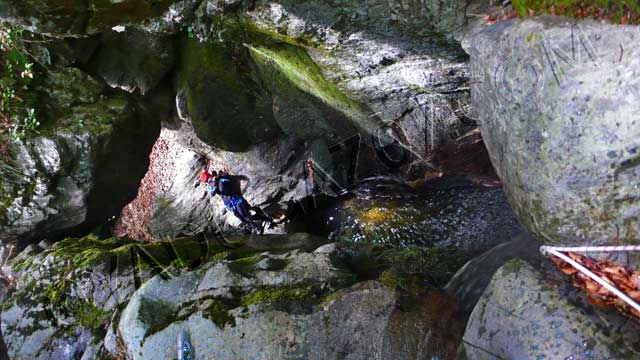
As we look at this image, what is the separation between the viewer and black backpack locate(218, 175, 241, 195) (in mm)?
9414

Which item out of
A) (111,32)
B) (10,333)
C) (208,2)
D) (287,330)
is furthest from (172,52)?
(287,330)

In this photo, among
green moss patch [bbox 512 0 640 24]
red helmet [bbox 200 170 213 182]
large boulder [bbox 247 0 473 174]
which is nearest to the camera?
green moss patch [bbox 512 0 640 24]

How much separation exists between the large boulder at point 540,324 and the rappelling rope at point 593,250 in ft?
0.46

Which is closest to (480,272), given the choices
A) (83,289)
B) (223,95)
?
(83,289)

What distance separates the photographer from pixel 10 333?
241 inches

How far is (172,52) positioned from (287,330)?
16.6 ft

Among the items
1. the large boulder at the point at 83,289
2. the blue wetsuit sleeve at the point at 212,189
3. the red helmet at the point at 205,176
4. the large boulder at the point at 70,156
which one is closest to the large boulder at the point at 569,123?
the large boulder at the point at 83,289

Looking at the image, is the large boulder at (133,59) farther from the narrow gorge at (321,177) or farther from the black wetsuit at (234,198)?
the black wetsuit at (234,198)

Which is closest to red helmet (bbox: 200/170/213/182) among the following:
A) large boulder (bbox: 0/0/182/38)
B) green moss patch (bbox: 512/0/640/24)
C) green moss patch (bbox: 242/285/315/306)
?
large boulder (bbox: 0/0/182/38)

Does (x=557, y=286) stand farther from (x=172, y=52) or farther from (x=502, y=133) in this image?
(x=172, y=52)

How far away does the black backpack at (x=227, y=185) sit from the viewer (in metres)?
9.41

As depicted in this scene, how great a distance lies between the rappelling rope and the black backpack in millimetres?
6811

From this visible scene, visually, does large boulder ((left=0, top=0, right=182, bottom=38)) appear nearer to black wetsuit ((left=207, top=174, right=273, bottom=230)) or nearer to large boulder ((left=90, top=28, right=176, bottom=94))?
large boulder ((left=90, top=28, right=176, bottom=94))

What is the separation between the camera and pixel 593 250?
3.24 metres
